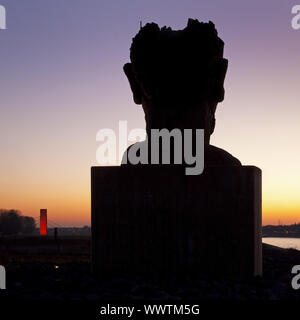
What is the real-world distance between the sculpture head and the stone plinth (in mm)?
982

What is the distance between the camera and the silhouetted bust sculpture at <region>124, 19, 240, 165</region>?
8.06 m

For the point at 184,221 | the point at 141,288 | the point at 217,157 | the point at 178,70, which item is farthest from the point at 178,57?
the point at 141,288

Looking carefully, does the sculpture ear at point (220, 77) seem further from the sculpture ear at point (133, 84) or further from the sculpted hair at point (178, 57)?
the sculpture ear at point (133, 84)

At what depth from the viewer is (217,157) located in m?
8.12

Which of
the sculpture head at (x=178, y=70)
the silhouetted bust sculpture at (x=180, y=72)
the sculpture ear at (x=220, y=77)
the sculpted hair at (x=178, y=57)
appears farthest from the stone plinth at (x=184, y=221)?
the sculpture ear at (x=220, y=77)

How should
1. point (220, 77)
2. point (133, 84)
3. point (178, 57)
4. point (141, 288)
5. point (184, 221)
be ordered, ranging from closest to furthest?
point (141, 288)
point (184, 221)
point (178, 57)
point (220, 77)
point (133, 84)

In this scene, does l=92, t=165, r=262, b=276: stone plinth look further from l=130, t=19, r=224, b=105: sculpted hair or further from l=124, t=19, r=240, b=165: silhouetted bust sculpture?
l=130, t=19, r=224, b=105: sculpted hair

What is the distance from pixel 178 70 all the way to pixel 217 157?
1.46 meters

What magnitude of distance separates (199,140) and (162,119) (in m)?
0.67

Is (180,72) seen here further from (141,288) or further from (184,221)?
(141,288)

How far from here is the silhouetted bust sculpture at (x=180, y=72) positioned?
26.5ft

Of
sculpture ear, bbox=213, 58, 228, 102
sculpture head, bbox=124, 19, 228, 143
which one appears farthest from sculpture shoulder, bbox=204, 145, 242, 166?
sculpture ear, bbox=213, 58, 228, 102

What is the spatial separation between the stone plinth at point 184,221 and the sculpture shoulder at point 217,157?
0.40 m
